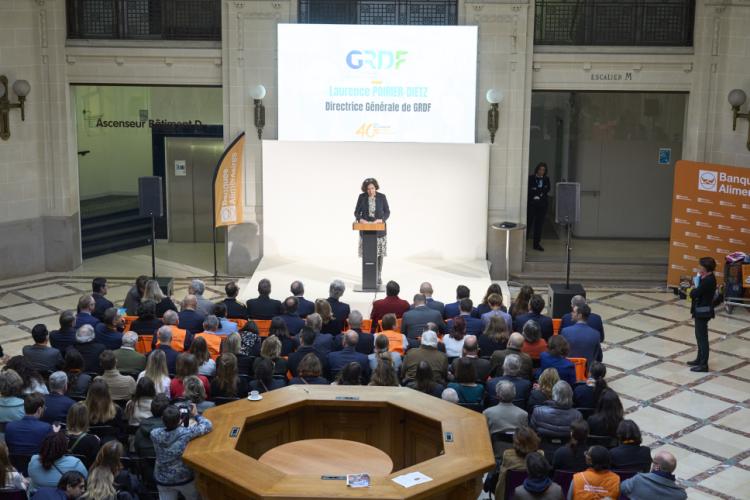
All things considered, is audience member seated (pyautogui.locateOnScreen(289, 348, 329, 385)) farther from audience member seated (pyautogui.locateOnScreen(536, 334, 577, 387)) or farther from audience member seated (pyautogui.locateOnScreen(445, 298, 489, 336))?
audience member seated (pyautogui.locateOnScreen(536, 334, 577, 387))

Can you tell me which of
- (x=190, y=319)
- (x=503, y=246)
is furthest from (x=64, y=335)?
(x=503, y=246)

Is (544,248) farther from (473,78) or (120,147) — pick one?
(120,147)

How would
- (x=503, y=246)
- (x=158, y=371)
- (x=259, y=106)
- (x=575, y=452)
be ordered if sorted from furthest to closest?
(x=503, y=246) → (x=259, y=106) → (x=158, y=371) → (x=575, y=452)

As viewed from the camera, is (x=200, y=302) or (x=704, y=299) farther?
(x=704, y=299)

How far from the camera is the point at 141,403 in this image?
8.88 m

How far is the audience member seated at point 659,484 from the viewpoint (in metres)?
7.55

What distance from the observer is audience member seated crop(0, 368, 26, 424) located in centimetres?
879

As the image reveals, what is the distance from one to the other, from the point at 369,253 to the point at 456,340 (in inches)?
162

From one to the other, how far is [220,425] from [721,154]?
36.2 ft

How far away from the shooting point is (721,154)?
1686 cm

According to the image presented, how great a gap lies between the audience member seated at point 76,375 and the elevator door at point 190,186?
1013cm

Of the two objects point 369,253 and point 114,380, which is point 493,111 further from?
point 114,380

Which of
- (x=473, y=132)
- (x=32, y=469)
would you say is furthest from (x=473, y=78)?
(x=32, y=469)

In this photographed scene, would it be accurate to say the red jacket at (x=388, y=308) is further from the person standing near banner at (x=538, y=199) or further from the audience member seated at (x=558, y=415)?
the person standing near banner at (x=538, y=199)
